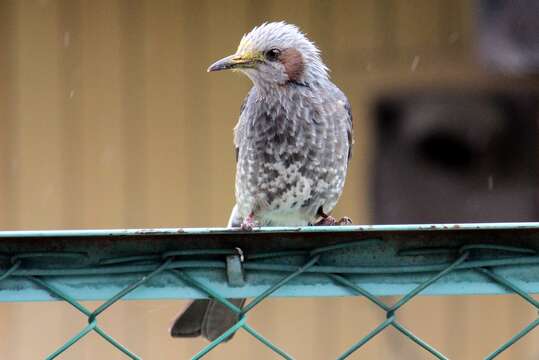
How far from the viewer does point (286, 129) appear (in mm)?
2688

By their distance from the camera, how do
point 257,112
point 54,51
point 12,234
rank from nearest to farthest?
1. point 12,234
2. point 257,112
3. point 54,51

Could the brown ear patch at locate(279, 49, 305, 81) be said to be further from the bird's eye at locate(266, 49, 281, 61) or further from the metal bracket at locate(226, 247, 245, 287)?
the metal bracket at locate(226, 247, 245, 287)

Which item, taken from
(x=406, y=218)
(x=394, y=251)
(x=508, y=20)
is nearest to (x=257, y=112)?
(x=508, y=20)

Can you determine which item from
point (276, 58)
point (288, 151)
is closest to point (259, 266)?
point (288, 151)

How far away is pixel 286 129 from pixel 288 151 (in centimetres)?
6

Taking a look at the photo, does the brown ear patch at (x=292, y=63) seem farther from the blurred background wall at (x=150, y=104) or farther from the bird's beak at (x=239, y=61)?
the blurred background wall at (x=150, y=104)

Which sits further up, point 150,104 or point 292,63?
point 150,104

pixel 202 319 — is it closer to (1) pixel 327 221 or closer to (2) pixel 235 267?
(2) pixel 235 267

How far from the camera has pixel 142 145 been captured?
4.31 metres

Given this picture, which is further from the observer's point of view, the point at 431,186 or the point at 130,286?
the point at 431,186

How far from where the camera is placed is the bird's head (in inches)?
105

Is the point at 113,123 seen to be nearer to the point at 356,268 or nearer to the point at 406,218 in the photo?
the point at 406,218

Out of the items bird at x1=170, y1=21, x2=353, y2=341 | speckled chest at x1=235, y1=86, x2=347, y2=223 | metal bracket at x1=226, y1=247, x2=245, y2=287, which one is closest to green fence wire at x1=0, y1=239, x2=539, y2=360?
metal bracket at x1=226, y1=247, x2=245, y2=287

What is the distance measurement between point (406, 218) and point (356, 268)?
10.4ft
